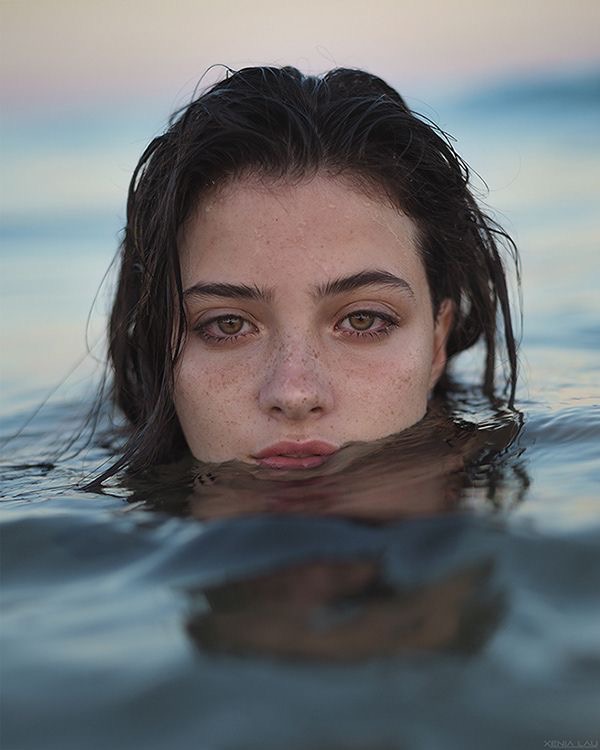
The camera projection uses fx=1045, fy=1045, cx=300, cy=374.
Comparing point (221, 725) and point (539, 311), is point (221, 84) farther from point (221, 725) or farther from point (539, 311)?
point (539, 311)

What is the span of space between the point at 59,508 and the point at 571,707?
5.67ft

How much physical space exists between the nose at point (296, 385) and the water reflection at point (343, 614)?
0.84m

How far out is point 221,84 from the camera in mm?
3496

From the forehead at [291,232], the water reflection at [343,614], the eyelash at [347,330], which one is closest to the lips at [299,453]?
the eyelash at [347,330]

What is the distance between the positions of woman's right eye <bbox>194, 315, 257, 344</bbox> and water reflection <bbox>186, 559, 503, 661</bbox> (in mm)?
1165

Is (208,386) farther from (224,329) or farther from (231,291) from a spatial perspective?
(231,291)

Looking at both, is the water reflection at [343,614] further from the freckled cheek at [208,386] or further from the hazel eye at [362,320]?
the hazel eye at [362,320]

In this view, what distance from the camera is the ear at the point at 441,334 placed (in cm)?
370

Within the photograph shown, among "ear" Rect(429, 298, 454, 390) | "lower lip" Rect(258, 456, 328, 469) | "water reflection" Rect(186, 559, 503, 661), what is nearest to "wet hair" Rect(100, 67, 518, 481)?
"ear" Rect(429, 298, 454, 390)

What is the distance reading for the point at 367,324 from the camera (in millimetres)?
3154

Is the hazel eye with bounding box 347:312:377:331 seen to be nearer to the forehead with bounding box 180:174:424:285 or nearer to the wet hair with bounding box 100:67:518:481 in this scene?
the forehead with bounding box 180:174:424:285

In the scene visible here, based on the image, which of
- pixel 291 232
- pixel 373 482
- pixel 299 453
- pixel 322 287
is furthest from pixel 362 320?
pixel 373 482

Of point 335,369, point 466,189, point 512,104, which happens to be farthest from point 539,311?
point 512,104

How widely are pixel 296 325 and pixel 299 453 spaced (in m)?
0.37
